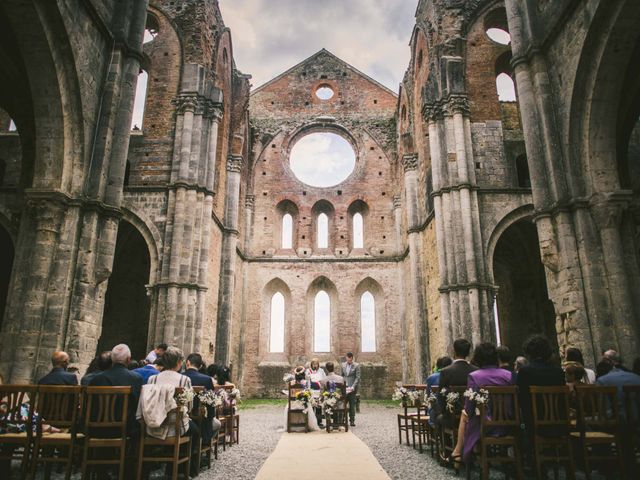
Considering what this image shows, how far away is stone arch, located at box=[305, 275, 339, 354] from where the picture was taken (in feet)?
72.0

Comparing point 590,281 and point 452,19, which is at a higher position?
point 452,19

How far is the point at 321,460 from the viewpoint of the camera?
636cm

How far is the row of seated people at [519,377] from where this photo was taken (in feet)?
15.7

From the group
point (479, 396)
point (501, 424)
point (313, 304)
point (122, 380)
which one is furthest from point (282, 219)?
point (501, 424)

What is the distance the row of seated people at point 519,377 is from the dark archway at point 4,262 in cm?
1545

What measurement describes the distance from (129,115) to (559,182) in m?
8.42

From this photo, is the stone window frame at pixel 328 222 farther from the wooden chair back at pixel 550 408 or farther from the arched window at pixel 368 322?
the wooden chair back at pixel 550 408

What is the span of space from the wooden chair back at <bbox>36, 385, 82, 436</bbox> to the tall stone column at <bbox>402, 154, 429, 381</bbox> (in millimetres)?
13882

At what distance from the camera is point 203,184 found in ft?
51.3

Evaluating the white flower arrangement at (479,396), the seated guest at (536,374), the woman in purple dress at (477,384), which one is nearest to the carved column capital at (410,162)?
the woman in purple dress at (477,384)

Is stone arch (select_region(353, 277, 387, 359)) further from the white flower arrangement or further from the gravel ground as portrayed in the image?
the white flower arrangement

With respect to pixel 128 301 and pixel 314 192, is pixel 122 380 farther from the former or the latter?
pixel 314 192

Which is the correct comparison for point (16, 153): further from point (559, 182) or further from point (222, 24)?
point (559, 182)

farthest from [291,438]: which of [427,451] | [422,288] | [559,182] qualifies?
[422,288]
